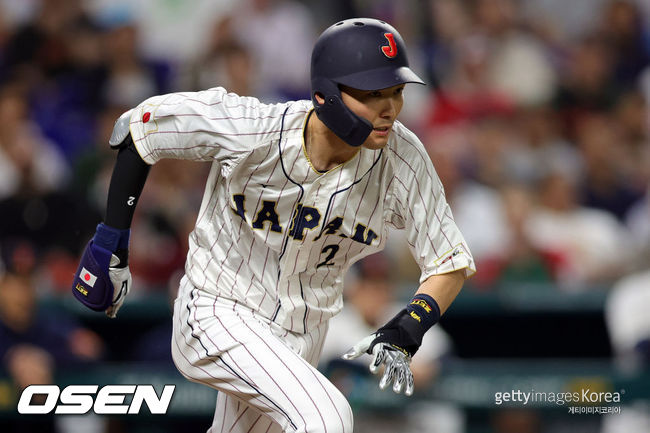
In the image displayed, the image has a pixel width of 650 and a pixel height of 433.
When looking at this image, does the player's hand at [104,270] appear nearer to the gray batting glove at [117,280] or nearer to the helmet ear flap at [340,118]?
the gray batting glove at [117,280]

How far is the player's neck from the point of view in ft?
10.8

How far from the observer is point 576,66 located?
848cm

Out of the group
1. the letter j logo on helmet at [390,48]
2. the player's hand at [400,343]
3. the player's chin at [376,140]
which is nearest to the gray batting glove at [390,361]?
the player's hand at [400,343]

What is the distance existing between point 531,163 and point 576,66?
4.42ft

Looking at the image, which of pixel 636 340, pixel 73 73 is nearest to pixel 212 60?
pixel 73 73

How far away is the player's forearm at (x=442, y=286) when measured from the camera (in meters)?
3.28

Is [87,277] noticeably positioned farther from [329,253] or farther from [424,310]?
[424,310]

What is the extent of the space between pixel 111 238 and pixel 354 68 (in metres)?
1.02

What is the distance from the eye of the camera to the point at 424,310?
320cm

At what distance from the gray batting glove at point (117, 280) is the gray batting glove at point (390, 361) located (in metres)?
0.93

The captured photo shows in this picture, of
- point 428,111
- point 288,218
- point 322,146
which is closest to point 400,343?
point 288,218

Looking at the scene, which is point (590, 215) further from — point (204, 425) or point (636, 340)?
point (204, 425)

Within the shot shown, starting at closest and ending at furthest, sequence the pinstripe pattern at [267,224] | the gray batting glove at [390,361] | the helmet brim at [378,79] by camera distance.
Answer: the gray batting glove at [390,361] < the helmet brim at [378,79] < the pinstripe pattern at [267,224]

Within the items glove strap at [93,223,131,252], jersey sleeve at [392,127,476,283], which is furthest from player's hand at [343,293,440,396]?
glove strap at [93,223,131,252]
